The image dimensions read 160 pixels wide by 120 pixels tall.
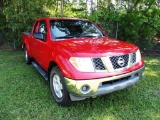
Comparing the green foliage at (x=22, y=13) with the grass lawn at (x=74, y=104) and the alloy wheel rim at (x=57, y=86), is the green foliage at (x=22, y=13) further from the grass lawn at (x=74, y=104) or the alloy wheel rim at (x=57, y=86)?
the alloy wheel rim at (x=57, y=86)

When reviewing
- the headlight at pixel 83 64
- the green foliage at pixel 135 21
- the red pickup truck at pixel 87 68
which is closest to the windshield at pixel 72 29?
the red pickup truck at pixel 87 68

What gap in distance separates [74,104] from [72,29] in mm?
1682

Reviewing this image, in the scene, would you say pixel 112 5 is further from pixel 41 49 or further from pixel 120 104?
pixel 120 104

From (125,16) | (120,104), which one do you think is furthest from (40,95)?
(125,16)

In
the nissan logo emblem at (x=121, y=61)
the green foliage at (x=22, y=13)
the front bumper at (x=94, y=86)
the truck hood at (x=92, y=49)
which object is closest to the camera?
the front bumper at (x=94, y=86)

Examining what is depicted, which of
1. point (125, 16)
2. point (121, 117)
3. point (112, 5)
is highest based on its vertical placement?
point (112, 5)

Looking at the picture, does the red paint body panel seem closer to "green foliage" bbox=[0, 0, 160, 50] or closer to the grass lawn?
the grass lawn

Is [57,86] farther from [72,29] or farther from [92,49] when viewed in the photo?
[72,29]

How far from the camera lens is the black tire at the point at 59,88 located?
2.89 metres

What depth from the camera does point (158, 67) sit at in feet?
17.8

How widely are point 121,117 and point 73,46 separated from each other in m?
1.41

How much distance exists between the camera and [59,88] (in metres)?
3.17

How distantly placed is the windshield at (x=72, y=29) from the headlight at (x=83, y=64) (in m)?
1.13

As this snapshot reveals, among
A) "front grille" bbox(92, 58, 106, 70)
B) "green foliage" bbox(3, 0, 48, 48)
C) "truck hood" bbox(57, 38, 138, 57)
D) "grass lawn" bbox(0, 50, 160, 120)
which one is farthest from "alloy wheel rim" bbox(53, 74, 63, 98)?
"green foliage" bbox(3, 0, 48, 48)
